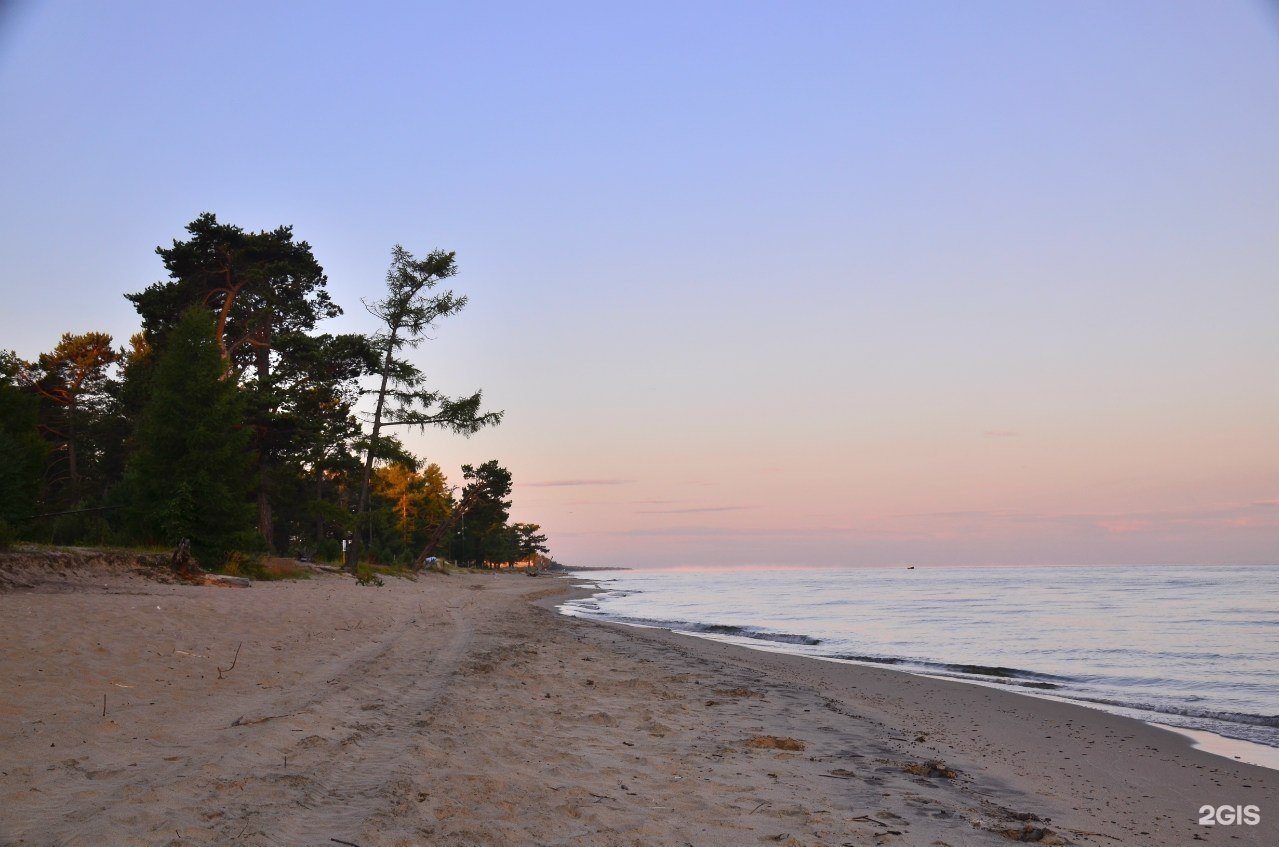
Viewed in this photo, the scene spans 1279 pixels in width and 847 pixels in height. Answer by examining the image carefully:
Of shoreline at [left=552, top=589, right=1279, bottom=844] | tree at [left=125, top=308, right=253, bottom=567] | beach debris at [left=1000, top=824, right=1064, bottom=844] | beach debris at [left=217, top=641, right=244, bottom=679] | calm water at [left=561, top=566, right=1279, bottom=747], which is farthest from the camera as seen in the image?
tree at [left=125, top=308, right=253, bottom=567]

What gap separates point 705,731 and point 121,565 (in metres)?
16.1

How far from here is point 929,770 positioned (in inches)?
270

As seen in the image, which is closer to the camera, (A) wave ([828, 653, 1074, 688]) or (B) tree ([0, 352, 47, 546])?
(A) wave ([828, 653, 1074, 688])

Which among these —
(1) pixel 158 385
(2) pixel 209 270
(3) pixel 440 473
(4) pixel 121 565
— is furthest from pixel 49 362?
(3) pixel 440 473

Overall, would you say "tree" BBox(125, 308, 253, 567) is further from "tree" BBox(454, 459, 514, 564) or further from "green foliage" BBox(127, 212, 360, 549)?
"tree" BBox(454, 459, 514, 564)

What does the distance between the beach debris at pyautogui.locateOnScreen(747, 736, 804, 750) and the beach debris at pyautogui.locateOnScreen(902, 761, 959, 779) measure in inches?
39.6

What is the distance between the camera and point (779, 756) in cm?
694

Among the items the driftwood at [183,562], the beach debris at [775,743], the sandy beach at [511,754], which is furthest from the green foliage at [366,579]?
the beach debris at [775,743]

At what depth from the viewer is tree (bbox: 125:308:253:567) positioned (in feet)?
71.6

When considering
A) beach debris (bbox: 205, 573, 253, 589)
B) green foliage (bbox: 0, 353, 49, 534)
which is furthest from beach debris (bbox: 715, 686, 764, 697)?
green foliage (bbox: 0, 353, 49, 534)

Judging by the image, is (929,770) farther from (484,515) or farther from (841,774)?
Result: (484,515)

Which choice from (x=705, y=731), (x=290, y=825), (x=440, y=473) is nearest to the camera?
(x=290, y=825)

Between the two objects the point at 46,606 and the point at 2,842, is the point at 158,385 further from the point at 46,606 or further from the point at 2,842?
the point at 2,842

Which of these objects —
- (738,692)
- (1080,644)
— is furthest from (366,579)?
(1080,644)
